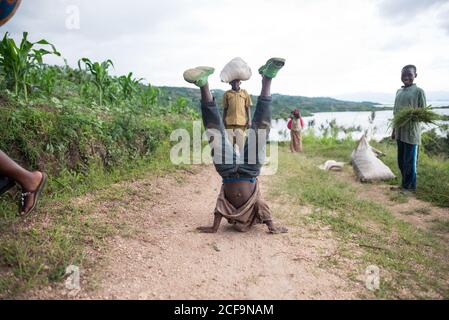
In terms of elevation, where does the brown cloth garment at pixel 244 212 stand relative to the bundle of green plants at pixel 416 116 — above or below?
below

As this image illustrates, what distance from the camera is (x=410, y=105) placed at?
5457 millimetres

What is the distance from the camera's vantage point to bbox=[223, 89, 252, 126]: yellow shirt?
4.98m

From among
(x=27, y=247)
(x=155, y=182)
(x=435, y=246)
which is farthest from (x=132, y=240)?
(x=435, y=246)

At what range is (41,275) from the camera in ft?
7.43

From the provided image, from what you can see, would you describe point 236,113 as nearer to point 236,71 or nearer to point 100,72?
point 236,71

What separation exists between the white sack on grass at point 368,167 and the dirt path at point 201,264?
10.9 ft

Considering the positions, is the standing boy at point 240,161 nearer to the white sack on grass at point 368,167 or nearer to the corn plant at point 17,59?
the corn plant at point 17,59

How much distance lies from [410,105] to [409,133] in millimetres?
487

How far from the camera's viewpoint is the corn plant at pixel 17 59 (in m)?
4.04

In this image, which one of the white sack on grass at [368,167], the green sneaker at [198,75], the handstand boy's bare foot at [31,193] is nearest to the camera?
the handstand boy's bare foot at [31,193]

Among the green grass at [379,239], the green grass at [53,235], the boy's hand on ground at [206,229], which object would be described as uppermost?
the green grass at [53,235]

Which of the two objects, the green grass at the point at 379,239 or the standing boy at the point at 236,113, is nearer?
the green grass at the point at 379,239

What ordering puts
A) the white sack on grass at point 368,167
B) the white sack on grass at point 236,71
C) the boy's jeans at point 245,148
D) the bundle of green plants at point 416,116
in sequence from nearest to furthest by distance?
1. the boy's jeans at point 245,148
2. the white sack on grass at point 236,71
3. the bundle of green plants at point 416,116
4. the white sack on grass at point 368,167

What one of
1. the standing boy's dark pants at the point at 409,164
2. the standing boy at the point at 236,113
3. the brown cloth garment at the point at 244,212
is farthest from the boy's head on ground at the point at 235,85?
the standing boy's dark pants at the point at 409,164
